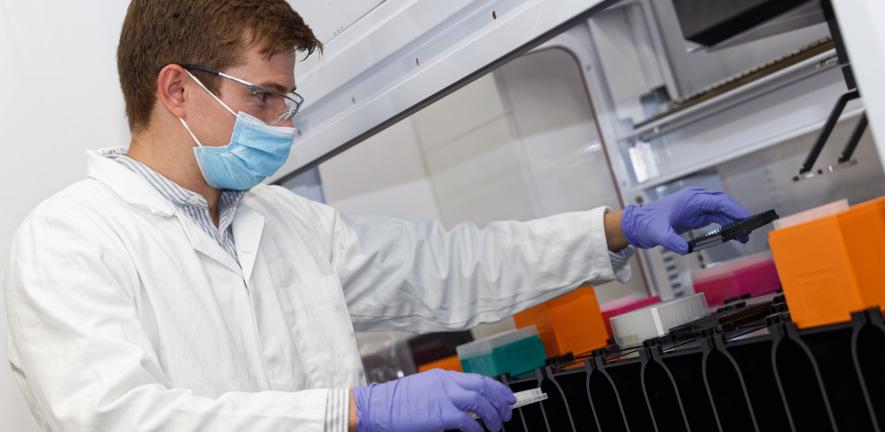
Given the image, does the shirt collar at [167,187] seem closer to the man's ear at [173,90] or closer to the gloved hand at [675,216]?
the man's ear at [173,90]

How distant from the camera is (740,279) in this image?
5.07 ft

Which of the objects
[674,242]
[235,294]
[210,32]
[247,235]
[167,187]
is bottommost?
[674,242]

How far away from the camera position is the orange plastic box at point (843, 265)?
2.73 feet

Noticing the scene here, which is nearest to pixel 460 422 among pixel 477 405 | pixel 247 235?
pixel 477 405

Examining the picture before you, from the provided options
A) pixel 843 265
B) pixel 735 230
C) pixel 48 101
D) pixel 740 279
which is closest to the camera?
pixel 843 265

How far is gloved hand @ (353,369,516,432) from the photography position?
1.13 m

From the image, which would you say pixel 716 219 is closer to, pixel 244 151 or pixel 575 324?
pixel 575 324

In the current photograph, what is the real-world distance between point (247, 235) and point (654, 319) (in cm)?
73

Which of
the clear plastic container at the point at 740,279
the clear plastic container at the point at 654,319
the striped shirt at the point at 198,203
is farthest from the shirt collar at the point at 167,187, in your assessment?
the clear plastic container at the point at 740,279

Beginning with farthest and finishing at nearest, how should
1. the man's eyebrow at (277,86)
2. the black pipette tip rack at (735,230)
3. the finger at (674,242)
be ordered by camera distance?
1. the man's eyebrow at (277,86)
2. the finger at (674,242)
3. the black pipette tip rack at (735,230)

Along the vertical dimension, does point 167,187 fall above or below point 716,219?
above

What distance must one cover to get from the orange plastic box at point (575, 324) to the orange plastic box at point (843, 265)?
59 cm

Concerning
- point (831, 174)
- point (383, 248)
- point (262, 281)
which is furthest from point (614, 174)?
point (262, 281)

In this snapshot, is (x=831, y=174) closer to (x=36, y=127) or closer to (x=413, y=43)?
(x=413, y=43)
